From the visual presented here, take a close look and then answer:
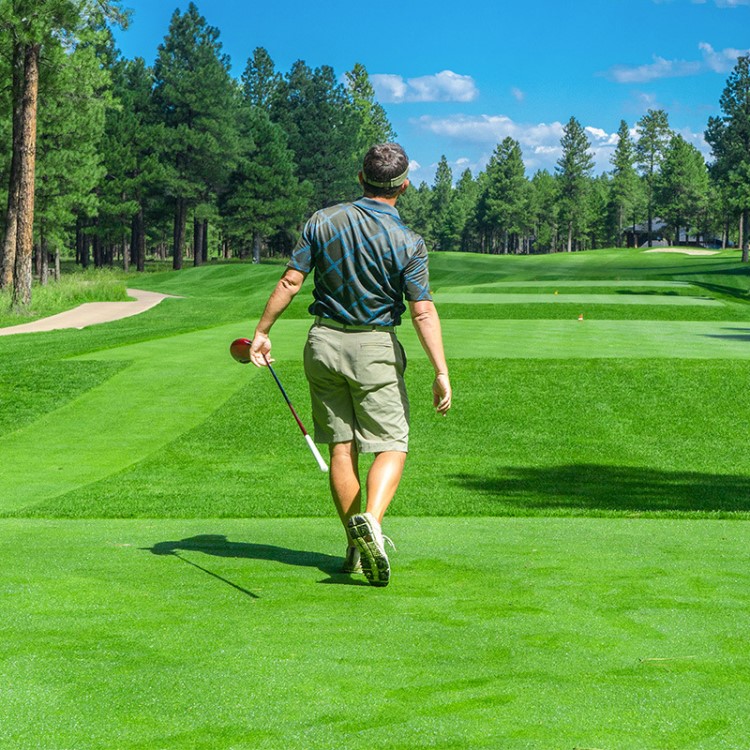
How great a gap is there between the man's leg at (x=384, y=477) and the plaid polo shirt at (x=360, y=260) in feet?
2.33

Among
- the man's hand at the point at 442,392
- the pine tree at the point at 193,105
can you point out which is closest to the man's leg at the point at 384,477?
the man's hand at the point at 442,392

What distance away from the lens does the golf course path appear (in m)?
28.0

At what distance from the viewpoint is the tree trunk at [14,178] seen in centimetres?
3191

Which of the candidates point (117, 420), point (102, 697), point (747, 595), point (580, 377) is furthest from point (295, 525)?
point (580, 377)

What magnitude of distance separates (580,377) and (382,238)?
40.5 ft

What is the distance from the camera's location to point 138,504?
9.26 meters

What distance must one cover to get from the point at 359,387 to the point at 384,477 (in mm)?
490

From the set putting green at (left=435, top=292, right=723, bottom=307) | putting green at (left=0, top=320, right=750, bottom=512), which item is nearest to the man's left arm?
putting green at (left=0, top=320, right=750, bottom=512)

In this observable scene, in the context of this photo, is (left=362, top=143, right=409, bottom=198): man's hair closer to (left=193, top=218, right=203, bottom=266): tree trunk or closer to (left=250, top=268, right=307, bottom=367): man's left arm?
(left=250, top=268, right=307, bottom=367): man's left arm

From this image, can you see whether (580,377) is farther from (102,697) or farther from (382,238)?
(102,697)

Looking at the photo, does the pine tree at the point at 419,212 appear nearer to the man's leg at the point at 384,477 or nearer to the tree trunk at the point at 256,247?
the tree trunk at the point at 256,247

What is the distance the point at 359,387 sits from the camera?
18.1ft

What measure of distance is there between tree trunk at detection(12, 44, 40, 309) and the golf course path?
1.48 m

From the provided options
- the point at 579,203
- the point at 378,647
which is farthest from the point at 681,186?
the point at 378,647
